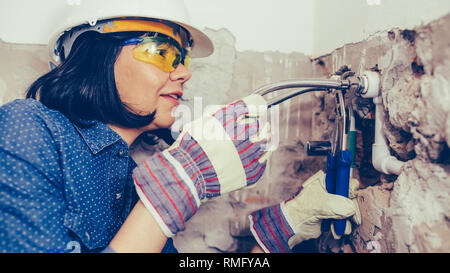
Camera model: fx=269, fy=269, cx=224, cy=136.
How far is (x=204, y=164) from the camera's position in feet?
2.36

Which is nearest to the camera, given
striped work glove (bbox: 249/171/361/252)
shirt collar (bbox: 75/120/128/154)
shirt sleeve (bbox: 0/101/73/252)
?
shirt sleeve (bbox: 0/101/73/252)

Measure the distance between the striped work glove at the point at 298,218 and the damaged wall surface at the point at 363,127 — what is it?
0.12 m

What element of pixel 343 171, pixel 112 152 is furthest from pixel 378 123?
pixel 112 152

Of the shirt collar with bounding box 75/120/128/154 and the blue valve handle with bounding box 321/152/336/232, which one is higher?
the shirt collar with bounding box 75/120/128/154

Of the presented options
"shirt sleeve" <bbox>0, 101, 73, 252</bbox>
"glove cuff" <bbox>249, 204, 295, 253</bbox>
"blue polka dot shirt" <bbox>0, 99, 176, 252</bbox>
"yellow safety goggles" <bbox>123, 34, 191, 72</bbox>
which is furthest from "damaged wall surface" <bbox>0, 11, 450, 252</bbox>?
"shirt sleeve" <bbox>0, 101, 73, 252</bbox>

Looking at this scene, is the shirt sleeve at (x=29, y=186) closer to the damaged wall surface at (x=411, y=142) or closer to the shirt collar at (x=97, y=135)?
the shirt collar at (x=97, y=135)

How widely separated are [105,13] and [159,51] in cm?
20

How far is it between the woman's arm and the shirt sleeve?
116 millimetres

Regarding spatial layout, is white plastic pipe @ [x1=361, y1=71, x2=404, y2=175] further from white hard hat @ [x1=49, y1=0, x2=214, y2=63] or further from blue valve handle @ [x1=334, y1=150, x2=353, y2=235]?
white hard hat @ [x1=49, y1=0, x2=214, y2=63]

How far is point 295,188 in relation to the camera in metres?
1.35

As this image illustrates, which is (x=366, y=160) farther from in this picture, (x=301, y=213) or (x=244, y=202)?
(x=244, y=202)

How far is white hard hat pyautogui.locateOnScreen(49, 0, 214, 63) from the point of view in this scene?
84 centimetres

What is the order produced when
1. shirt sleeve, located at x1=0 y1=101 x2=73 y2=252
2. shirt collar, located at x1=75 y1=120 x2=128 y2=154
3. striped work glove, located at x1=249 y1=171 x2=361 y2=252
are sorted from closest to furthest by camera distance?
shirt sleeve, located at x1=0 y1=101 x2=73 y2=252 < shirt collar, located at x1=75 y1=120 x2=128 y2=154 < striped work glove, located at x1=249 y1=171 x2=361 y2=252

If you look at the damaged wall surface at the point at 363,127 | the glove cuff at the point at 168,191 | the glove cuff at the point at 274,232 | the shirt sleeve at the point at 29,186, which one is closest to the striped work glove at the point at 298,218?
the glove cuff at the point at 274,232
